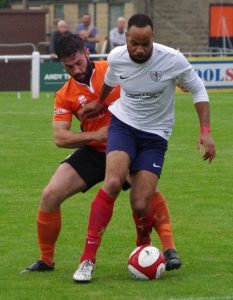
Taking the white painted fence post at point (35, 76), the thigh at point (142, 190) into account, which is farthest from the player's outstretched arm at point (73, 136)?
the white painted fence post at point (35, 76)

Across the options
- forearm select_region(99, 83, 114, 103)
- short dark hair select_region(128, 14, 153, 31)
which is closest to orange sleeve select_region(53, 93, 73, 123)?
forearm select_region(99, 83, 114, 103)

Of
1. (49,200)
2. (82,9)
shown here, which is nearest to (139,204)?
(49,200)

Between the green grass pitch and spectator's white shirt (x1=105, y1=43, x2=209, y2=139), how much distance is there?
44.8 inches

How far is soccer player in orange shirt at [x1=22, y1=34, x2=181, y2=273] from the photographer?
336 inches

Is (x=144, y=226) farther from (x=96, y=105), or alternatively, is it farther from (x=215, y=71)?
(x=215, y=71)

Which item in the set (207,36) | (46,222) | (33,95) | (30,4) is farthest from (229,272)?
(30,4)

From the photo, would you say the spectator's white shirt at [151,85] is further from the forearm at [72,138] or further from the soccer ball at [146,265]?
the soccer ball at [146,265]

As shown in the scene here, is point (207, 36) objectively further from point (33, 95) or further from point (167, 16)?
point (33, 95)

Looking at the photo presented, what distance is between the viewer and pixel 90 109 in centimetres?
863

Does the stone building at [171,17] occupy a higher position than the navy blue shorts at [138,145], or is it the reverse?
the navy blue shorts at [138,145]

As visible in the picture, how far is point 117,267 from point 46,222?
2.19ft

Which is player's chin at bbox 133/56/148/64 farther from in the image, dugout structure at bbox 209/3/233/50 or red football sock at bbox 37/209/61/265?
dugout structure at bbox 209/3/233/50

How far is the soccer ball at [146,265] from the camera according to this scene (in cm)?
829

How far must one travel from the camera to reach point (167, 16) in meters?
46.9
